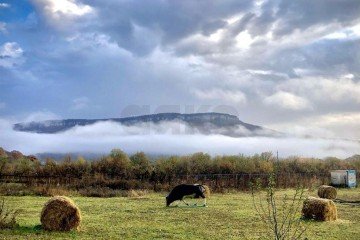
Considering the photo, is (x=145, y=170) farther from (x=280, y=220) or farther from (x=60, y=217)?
(x=60, y=217)

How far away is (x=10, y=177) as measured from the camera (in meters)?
39.8

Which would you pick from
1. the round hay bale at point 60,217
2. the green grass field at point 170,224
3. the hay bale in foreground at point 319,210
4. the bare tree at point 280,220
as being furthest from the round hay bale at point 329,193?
the round hay bale at point 60,217

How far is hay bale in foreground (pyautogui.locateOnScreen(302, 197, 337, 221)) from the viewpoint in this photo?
18422 mm

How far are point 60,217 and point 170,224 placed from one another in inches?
153

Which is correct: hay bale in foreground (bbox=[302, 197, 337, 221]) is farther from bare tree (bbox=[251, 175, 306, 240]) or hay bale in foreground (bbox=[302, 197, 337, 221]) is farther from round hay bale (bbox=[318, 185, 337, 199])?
round hay bale (bbox=[318, 185, 337, 199])

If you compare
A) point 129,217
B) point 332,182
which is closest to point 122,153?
point 332,182

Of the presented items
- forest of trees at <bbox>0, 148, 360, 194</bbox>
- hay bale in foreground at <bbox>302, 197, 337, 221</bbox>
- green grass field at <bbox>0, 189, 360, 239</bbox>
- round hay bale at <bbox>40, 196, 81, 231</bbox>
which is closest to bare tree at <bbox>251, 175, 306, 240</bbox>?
green grass field at <bbox>0, 189, 360, 239</bbox>

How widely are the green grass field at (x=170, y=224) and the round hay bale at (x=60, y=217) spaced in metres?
0.33

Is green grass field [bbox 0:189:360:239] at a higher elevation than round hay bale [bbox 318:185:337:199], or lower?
lower

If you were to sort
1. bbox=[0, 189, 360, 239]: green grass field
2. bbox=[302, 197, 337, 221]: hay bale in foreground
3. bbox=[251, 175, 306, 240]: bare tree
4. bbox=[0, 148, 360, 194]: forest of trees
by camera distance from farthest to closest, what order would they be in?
1. bbox=[0, 148, 360, 194]: forest of trees
2. bbox=[302, 197, 337, 221]: hay bale in foreground
3. bbox=[0, 189, 360, 239]: green grass field
4. bbox=[251, 175, 306, 240]: bare tree

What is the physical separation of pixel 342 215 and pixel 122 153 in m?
28.8

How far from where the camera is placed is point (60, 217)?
49.4 ft

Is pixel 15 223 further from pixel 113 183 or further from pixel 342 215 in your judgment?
pixel 113 183

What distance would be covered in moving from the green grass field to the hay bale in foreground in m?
0.40
